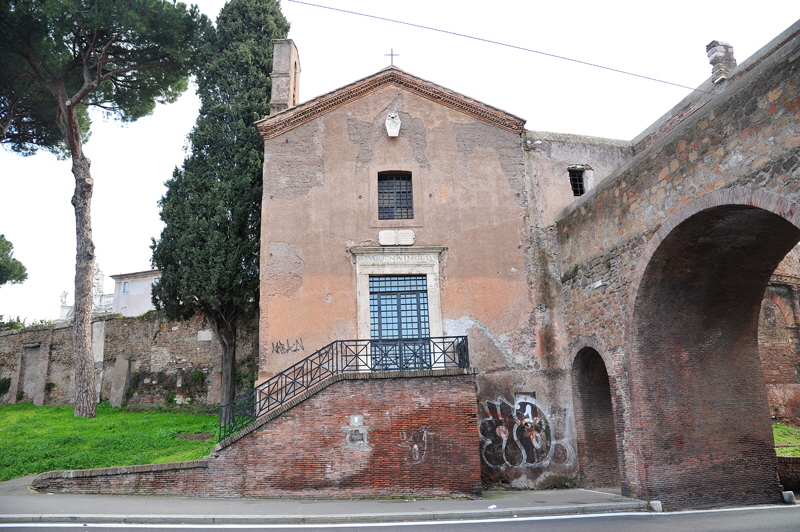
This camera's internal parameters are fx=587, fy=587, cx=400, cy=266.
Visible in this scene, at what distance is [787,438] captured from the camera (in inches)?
653

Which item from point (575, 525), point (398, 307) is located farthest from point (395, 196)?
point (575, 525)

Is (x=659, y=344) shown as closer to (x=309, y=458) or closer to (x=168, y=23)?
(x=309, y=458)

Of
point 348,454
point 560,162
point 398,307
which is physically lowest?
point 348,454

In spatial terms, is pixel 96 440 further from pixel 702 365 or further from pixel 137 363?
pixel 702 365

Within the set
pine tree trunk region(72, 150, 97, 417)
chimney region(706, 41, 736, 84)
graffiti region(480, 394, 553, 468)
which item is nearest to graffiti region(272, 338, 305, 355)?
graffiti region(480, 394, 553, 468)

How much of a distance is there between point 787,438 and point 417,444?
1202 centimetres

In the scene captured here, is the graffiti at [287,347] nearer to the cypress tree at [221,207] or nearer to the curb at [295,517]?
the cypress tree at [221,207]

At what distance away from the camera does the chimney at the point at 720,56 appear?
16.3 m

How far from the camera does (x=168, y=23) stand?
61.7 feet

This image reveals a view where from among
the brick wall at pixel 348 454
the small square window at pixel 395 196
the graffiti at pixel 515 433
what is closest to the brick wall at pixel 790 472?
the graffiti at pixel 515 433

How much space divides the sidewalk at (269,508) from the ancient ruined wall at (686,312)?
1.48m

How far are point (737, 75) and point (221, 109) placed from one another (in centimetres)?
1377

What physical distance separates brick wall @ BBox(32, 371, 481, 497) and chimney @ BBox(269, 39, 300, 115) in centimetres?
866

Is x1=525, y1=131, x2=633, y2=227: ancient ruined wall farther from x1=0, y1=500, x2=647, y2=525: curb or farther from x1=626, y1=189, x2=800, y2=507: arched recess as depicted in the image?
x1=0, y1=500, x2=647, y2=525: curb
